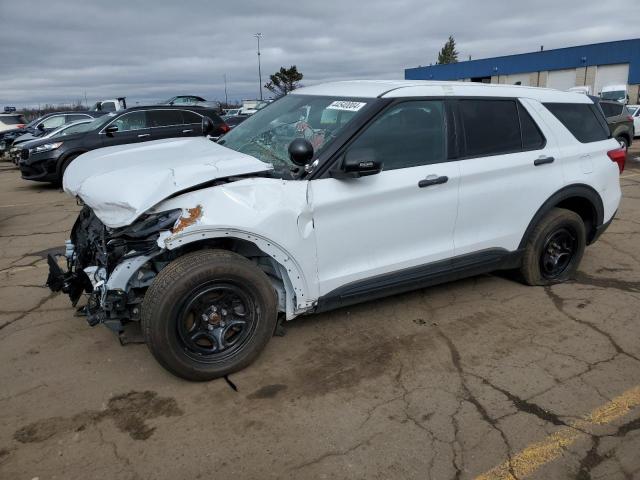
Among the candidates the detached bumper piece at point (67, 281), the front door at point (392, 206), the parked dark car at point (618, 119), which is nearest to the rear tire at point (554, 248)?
the front door at point (392, 206)

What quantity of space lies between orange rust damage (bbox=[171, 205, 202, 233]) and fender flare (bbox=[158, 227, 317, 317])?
0.03 m

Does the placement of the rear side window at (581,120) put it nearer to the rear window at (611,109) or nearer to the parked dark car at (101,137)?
the parked dark car at (101,137)

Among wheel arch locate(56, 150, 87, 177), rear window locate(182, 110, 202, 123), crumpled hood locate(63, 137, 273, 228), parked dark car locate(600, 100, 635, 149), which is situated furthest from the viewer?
parked dark car locate(600, 100, 635, 149)

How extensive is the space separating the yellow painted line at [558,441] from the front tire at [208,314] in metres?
1.57

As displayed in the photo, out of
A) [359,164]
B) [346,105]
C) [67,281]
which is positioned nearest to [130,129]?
[67,281]

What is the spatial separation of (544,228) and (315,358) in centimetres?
235

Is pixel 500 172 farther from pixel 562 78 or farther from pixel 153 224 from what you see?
pixel 562 78

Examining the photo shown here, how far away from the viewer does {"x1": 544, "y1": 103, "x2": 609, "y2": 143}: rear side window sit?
439 cm

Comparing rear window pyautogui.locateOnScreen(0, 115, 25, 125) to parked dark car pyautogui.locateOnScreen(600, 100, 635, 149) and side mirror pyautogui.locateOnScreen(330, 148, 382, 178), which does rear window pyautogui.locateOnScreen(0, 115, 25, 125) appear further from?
side mirror pyautogui.locateOnScreen(330, 148, 382, 178)

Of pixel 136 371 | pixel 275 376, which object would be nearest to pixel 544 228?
pixel 275 376

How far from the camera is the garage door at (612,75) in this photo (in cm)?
3959

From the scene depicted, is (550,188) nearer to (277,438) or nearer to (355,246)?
(355,246)

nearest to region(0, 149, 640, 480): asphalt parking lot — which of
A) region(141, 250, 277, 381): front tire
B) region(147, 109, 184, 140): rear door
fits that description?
region(141, 250, 277, 381): front tire

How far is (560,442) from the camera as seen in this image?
8.57 ft
